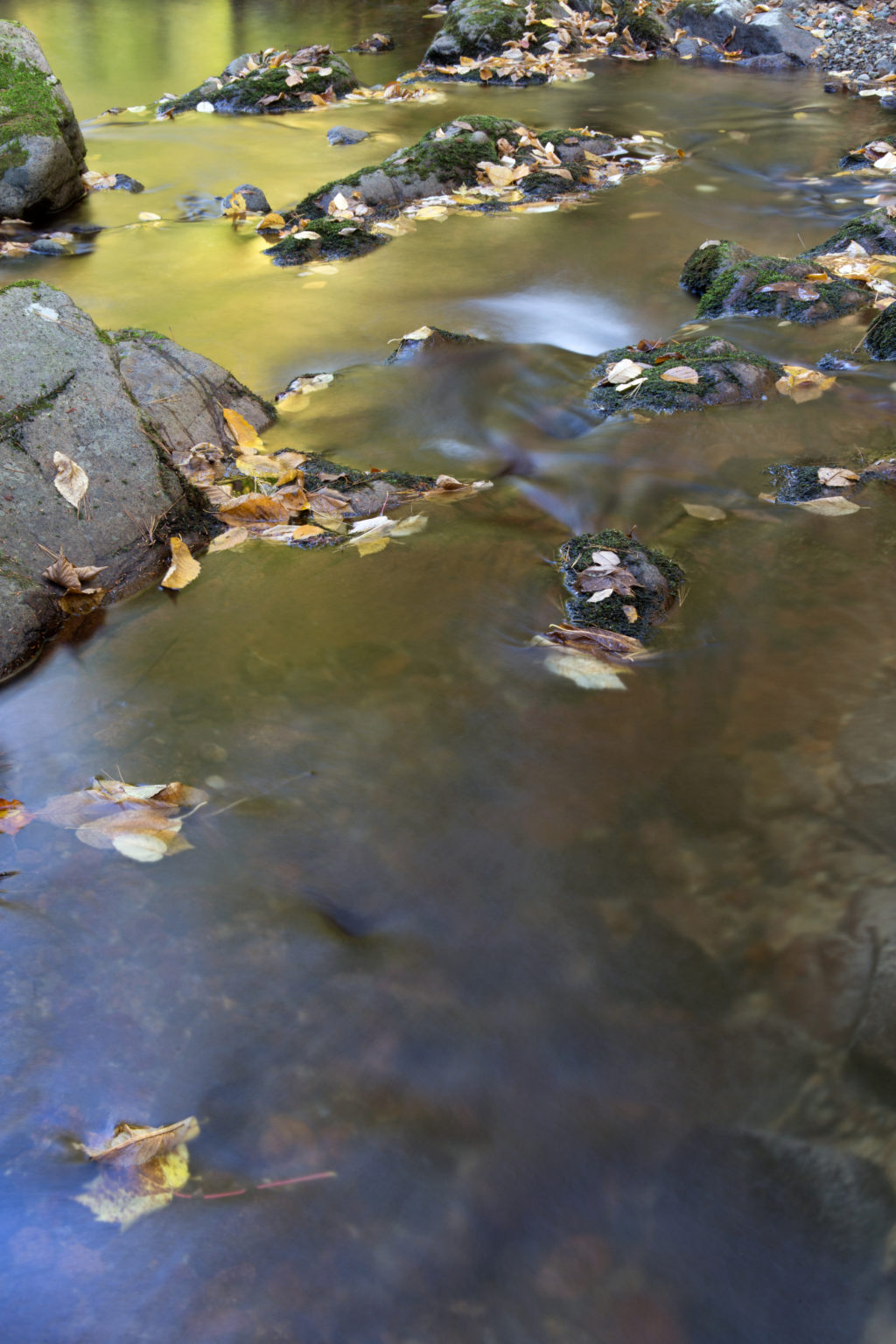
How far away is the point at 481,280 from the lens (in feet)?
19.1

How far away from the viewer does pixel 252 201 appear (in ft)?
23.7

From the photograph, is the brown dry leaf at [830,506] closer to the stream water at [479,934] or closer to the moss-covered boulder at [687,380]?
the stream water at [479,934]

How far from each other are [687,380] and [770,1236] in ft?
11.4

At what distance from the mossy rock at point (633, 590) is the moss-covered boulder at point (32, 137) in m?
6.14

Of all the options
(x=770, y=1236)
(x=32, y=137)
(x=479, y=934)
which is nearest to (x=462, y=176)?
(x=32, y=137)

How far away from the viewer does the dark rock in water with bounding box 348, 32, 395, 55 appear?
13.2 meters

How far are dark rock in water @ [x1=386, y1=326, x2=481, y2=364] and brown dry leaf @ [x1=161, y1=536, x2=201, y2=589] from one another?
207 cm

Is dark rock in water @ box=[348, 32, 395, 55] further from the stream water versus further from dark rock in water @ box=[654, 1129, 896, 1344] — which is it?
dark rock in water @ box=[654, 1129, 896, 1344]

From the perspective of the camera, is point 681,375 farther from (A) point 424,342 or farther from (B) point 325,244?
(B) point 325,244

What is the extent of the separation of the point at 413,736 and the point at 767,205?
6.51m

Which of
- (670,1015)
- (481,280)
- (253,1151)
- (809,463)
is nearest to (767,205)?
(481,280)

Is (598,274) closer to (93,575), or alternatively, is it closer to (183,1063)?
(93,575)

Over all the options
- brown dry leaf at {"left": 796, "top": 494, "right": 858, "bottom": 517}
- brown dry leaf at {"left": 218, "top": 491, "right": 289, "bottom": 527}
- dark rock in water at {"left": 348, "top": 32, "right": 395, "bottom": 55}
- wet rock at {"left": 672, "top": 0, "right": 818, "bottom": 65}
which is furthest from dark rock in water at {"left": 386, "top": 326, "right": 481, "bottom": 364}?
dark rock in water at {"left": 348, "top": 32, "right": 395, "bottom": 55}

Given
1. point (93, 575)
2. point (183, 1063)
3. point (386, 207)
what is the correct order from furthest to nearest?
point (386, 207) → point (93, 575) → point (183, 1063)
